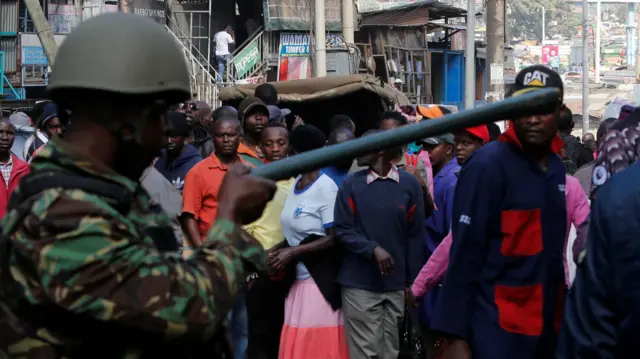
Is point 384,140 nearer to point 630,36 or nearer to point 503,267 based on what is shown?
point 503,267

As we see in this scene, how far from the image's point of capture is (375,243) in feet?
23.3

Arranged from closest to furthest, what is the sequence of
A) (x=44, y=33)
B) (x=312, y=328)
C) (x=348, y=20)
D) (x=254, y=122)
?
(x=312, y=328) → (x=254, y=122) → (x=44, y=33) → (x=348, y=20)

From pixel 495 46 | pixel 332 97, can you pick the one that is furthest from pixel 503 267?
pixel 495 46

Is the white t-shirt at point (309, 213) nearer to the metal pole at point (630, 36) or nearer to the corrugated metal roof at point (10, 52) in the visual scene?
the corrugated metal roof at point (10, 52)

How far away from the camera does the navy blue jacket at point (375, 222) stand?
7.19 meters

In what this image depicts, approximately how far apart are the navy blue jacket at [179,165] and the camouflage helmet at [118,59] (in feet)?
20.0

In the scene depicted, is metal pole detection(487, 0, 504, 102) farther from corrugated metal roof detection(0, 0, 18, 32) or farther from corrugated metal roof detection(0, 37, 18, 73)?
corrugated metal roof detection(0, 0, 18, 32)

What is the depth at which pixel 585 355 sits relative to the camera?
9.37ft

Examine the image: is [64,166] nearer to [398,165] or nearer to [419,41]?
[398,165]

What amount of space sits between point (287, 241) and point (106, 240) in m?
5.24

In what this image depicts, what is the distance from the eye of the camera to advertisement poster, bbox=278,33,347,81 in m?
29.4

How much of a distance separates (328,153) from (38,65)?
2701 centimetres

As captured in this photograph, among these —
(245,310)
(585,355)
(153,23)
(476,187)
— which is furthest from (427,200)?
(153,23)

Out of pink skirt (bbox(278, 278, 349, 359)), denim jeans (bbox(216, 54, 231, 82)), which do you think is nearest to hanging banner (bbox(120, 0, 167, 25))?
denim jeans (bbox(216, 54, 231, 82))
